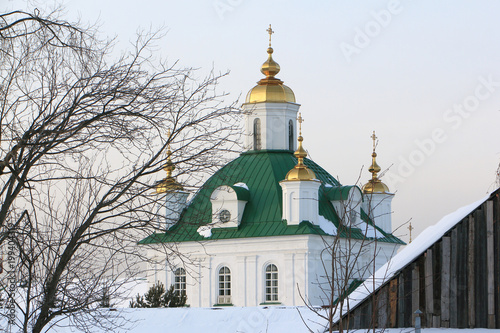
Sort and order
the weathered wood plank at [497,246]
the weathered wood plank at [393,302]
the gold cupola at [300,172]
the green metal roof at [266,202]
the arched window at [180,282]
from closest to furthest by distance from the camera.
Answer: the weathered wood plank at [393,302]
the weathered wood plank at [497,246]
the gold cupola at [300,172]
the green metal roof at [266,202]
the arched window at [180,282]

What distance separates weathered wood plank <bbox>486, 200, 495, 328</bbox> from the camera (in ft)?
45.2

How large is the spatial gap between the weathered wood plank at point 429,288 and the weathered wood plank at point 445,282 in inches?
6.3

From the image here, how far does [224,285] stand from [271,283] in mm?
2742

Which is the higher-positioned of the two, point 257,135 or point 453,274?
point 257,135

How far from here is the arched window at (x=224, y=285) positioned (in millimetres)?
47219

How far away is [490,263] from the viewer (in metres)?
13.9

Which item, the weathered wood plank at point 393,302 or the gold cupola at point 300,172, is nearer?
the weathered wood plank at point 393,302

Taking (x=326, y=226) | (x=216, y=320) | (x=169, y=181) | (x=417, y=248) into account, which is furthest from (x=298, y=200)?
(x=169, y=181)

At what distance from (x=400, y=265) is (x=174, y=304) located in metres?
29.7

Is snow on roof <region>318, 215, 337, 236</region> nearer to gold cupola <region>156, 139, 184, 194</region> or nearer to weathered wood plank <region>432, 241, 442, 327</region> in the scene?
weathered wood plank <region>432, 241, 442, 327</region>

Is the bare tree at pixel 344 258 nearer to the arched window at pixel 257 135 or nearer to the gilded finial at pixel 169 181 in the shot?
the gilded finial at pixel 169 181

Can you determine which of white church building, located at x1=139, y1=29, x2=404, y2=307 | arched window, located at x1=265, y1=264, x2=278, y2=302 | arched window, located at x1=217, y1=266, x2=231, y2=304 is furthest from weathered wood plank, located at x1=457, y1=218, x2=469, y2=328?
arched window, located at x1=217, y1=266, x2=231, y2=304

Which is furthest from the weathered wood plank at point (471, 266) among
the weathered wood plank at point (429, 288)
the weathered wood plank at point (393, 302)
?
the weathered wood plank at point (393, 302)

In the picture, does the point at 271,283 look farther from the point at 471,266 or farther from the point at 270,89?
the point at 471,266
